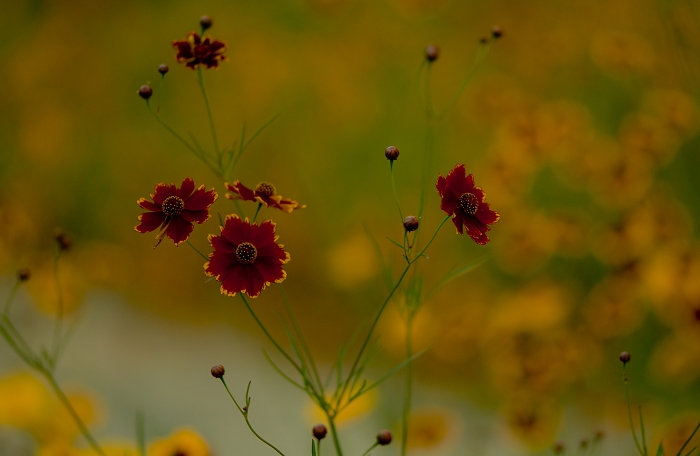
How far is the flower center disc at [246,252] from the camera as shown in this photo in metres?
0.36

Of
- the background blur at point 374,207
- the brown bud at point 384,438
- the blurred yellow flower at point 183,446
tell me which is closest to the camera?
the brown bud at point 384,438

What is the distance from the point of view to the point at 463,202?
36 centimetres

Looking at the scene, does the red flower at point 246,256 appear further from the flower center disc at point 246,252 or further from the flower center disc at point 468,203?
the flower center disc at point 468,203

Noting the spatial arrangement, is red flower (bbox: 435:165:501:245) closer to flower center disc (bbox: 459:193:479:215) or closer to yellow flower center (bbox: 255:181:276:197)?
flower center disc (bbox: 459:193:479:215)

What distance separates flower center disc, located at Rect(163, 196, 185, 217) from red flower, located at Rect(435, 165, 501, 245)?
0.50ft

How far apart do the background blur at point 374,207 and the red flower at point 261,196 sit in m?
0.28

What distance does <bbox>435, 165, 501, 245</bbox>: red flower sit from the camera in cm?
35

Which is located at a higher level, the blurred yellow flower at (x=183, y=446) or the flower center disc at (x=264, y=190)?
the flower center disc at (x=264, y=190)

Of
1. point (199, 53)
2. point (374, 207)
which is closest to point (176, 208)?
point (199, 53)

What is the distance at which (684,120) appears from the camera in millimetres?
931

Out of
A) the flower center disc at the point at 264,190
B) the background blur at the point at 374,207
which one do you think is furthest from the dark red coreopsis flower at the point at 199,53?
the background blur at the point at 374,207

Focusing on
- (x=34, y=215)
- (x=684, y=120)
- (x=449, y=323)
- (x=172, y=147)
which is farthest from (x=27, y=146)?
(x=684, y=120)

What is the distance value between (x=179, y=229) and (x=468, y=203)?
0.17 m

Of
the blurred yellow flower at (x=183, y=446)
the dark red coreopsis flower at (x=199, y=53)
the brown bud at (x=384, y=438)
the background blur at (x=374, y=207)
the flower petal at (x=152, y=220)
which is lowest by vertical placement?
the brown bud at (x=384, y=438)
